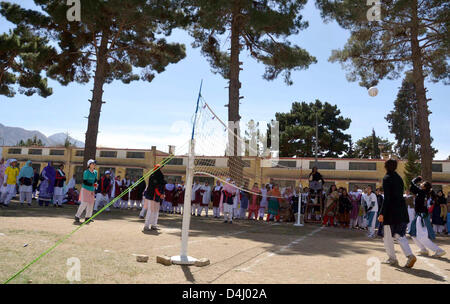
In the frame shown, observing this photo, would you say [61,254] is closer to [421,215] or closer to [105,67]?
[421,215]

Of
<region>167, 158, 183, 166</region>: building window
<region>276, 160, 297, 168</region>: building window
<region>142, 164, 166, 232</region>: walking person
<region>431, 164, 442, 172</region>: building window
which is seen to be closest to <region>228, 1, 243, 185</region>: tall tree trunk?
<region>142, 164, 166, 232</region>: walking person

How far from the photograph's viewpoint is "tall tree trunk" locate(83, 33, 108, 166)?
19125 mm

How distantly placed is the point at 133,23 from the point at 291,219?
45.5 feet

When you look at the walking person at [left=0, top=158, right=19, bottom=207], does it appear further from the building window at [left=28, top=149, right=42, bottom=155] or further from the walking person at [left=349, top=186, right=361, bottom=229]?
the building window at [left=28, top=149, right=42, bottom=155]

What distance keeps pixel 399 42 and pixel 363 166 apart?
17.0m

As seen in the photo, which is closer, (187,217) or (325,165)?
(187,217)

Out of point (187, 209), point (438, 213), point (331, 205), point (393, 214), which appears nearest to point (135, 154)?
point (331, 205)

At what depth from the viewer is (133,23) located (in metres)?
19.6

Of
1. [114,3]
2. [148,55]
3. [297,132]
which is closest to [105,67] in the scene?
[148,55]

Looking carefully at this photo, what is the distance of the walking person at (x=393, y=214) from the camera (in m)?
6.17

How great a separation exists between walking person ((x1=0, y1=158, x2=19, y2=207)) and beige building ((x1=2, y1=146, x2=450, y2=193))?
8609 millimetres

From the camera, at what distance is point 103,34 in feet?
65.2

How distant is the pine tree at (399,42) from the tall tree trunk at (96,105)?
1241 cm

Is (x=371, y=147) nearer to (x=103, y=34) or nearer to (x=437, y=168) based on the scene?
(x=437, y=168)
